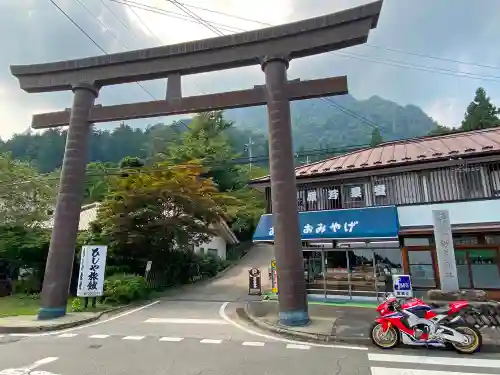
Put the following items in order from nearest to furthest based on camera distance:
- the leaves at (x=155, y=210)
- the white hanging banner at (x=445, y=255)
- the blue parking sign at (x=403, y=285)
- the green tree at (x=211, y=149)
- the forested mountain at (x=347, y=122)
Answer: the white hanging banner at (x=445, y=255)
the blue parking sign at (x=403, y=285)
the leaves at (x=155, y=210)
the green tree at (x=211, y=149)
the forested mountain at (x=347, y=122)

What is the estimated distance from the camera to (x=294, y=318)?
9383 mm

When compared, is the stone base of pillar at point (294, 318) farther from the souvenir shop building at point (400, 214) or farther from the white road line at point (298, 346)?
the souvenir shop building at point (400, 214)

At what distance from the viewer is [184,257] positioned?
21.8 m

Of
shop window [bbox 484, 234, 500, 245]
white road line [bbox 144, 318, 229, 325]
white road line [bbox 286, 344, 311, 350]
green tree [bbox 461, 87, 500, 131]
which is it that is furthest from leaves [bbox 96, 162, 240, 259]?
green tree [bbox 461, 87, 500, 131]

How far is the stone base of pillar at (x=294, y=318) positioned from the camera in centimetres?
931

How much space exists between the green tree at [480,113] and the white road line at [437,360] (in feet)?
145

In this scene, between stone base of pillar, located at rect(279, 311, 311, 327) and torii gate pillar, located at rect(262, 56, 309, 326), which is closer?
stone base of pillar, located at rect(279, 311, 311, 327)

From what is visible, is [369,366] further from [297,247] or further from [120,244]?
[120,244]

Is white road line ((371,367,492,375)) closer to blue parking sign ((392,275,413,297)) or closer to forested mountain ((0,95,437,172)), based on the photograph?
blue parking sign ((392,275,413,297))

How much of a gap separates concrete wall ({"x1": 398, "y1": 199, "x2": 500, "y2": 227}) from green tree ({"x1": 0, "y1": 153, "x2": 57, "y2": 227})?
17.5 meters

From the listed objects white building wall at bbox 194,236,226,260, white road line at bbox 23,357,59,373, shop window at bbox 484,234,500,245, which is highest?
white building wall at bbox 194,236,226,260

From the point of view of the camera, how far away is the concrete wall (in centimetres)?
1246

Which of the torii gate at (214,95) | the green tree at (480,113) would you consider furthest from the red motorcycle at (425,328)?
the green tree at (480,113)

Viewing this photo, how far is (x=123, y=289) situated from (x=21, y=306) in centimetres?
481
